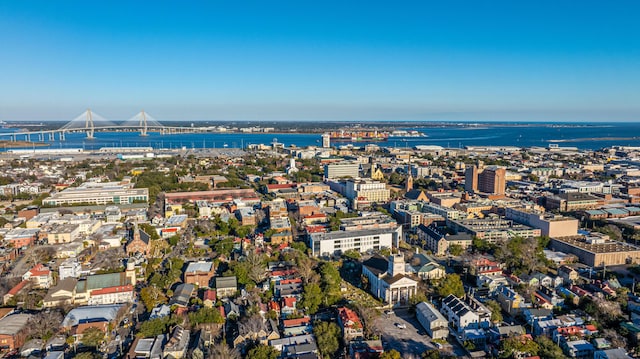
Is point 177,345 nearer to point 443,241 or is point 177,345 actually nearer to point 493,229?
point 443,241

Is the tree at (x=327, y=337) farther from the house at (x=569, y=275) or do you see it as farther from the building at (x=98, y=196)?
the building at (x=98, y=196)

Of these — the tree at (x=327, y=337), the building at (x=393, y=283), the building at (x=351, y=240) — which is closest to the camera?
the tree at (x=327, y=337)

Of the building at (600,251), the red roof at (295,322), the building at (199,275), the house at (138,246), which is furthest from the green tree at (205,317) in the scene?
the building at (600,251)

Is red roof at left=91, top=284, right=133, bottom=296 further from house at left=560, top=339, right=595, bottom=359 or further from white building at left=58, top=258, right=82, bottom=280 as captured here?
house at left=560, top=339, right=595, bottom=359

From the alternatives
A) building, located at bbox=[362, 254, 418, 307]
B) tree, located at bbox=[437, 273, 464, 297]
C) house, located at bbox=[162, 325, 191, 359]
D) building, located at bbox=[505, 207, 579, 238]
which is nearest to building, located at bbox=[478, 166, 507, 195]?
building, located at bbox=[505, 207, 579, 238]

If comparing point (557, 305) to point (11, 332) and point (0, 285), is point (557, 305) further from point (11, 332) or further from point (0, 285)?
point (0, 285)
